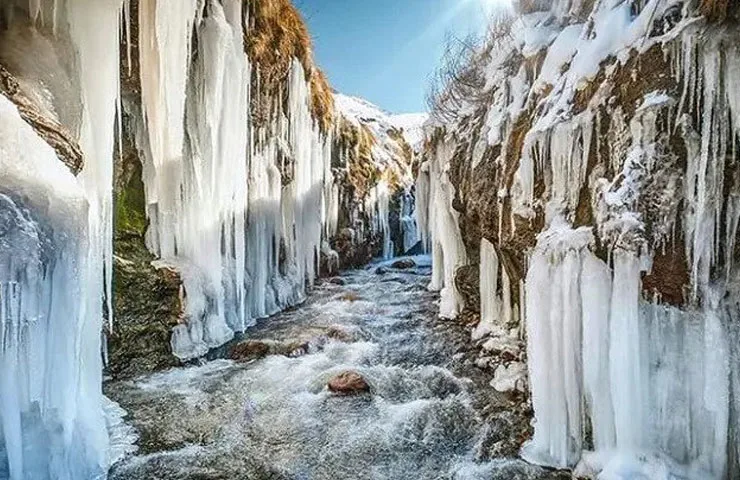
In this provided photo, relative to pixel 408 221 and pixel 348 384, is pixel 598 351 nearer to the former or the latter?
pixel 348 384

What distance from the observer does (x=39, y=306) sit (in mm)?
3564

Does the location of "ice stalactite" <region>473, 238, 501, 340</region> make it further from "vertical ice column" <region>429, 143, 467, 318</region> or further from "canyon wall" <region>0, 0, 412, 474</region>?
"canyon wall" <region>0, 0, 412, 474</region>

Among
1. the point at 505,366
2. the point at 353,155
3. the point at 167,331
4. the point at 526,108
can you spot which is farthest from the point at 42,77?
the point at 353,155

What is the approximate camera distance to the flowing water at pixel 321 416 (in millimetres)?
4848

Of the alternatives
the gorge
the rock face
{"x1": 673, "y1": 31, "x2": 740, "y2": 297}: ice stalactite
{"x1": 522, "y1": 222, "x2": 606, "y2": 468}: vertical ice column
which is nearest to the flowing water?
the gorge

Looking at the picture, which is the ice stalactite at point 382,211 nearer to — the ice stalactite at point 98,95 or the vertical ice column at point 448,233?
the vertical ice column at point 448,233

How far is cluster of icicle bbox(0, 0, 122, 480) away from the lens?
3.38 metres

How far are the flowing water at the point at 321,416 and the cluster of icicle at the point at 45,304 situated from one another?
847 millimetres

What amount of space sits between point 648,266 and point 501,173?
13.0 ft

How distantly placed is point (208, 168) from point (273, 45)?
12.6ft

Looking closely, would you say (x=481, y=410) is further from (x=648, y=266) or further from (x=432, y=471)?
(x=648, y=266)

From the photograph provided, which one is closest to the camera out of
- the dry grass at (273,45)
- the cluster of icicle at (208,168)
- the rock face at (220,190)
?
the cluster of icicle at (208,168)

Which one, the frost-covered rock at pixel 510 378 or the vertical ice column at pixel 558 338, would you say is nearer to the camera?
the vertical ice column at pixel 558 338

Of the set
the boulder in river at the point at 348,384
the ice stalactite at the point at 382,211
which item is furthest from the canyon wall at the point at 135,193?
the ice stalactite at the point at 382,211
